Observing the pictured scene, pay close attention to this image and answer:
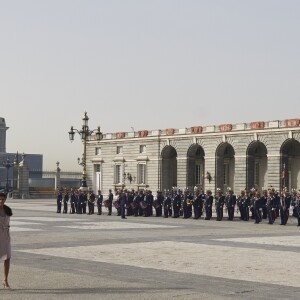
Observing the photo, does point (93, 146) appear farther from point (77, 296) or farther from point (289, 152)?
point (77, 296)

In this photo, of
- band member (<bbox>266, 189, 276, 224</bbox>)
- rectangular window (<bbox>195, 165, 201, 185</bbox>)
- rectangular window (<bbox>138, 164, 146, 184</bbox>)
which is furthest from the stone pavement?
rectangular window (<bbox>138, 164, 146, 184</bbox>)

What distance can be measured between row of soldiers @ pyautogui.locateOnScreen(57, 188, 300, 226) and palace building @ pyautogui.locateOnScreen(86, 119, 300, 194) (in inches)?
938

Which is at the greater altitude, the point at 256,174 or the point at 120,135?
the point at 120,135

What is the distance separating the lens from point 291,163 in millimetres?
63188

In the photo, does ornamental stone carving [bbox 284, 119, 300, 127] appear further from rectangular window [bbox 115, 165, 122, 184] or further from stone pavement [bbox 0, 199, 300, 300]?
stone pavement [bbox 0, 199, 300, 300]

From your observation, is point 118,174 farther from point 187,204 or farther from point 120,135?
point 187,204

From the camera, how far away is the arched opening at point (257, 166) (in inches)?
2522

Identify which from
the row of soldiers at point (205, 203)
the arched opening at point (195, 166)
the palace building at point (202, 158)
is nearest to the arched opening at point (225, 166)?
the palace building at point (202, 158)

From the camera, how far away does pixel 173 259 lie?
14.7m

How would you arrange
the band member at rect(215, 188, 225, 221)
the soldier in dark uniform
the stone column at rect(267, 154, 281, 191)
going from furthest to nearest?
1. the stone column at rect(267, 154, 281, 191)
2. the soldier in dark uniform
3. the band member at rect(215, 188, 225, 221)

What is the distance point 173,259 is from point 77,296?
510cm

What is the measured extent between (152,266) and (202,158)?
57804 millimetres

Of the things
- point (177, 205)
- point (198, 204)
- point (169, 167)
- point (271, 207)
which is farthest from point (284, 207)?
point (169, 167)

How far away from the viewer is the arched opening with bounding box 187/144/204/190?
69812mm
